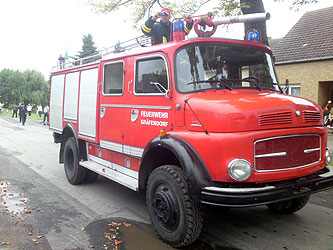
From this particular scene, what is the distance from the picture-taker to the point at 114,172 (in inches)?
205

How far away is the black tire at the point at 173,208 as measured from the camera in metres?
3.42

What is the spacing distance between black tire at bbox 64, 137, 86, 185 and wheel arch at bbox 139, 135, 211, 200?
2459 millimetres

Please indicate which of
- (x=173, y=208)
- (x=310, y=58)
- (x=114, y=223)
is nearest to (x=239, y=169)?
(x=173, y=208)

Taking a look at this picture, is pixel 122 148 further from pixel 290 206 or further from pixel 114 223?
pixel 290 206

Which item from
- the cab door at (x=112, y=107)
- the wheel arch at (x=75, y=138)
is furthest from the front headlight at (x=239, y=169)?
the wheel arch at (x=75, y=138)

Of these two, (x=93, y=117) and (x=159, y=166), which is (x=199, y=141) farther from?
(x=93, y=117)

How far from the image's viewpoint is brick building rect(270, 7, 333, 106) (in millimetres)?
15352

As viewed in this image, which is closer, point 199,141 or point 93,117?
point 199,141

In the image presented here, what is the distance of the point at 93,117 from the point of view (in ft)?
18.9

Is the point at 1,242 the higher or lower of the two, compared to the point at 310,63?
lower

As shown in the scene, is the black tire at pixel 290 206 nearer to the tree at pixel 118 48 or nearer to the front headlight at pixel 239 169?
the front headlight at pixel 239 169

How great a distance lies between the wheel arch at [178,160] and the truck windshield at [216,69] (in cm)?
73

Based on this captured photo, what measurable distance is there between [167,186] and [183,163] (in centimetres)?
48

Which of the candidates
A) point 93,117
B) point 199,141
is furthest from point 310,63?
point 199,141
